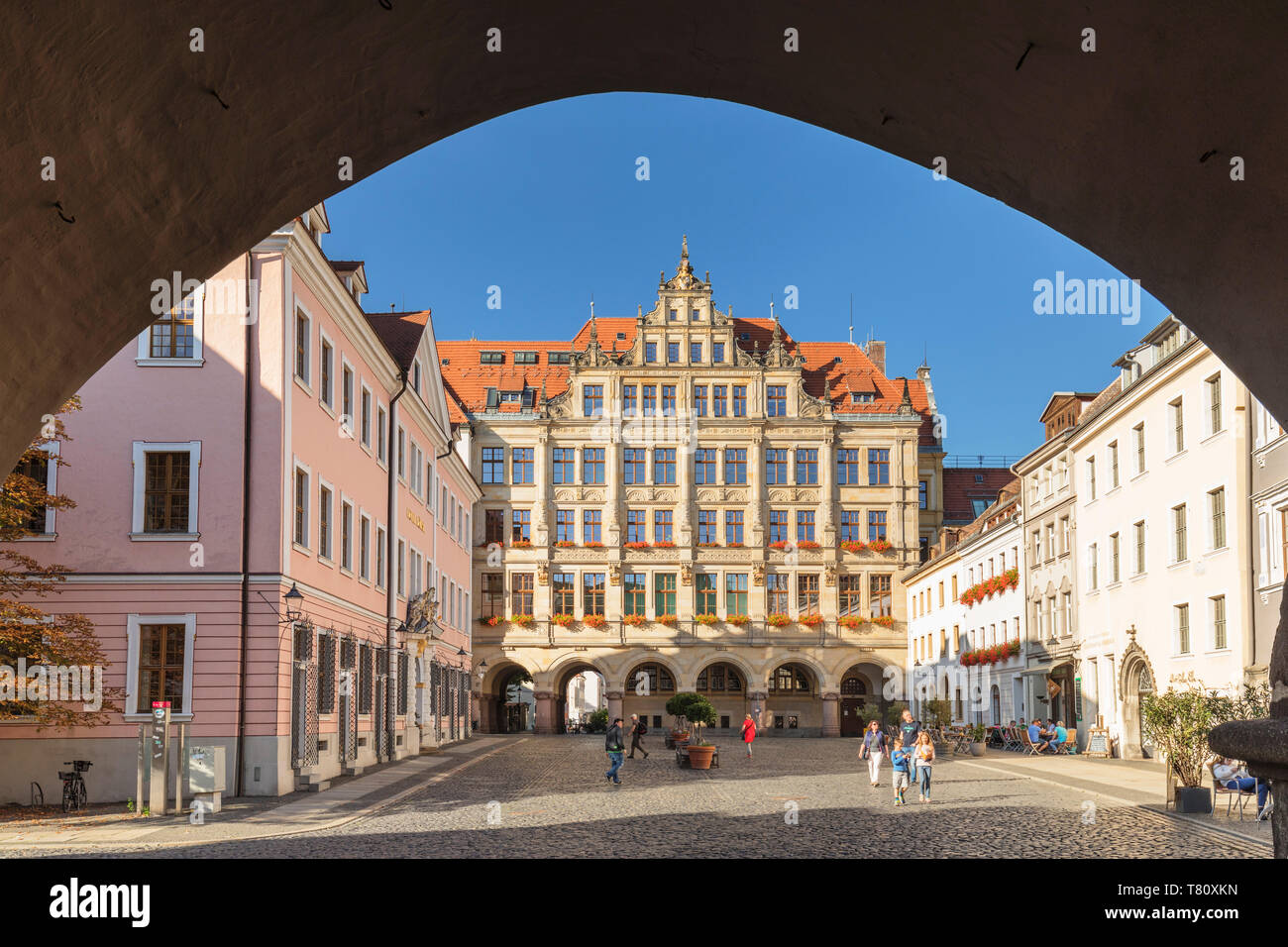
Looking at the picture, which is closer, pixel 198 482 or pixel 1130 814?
pixel 1130 814

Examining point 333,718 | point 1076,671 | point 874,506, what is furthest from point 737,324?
point 333,718

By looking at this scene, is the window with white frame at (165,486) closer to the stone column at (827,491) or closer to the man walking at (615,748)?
the man walking at (615,748)

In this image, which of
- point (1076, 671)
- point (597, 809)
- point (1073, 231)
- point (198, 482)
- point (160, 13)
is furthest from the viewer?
point (1076, 671)

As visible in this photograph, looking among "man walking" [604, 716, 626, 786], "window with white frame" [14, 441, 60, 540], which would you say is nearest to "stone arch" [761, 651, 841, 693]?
"man walking" [604, 716, 626, 786]

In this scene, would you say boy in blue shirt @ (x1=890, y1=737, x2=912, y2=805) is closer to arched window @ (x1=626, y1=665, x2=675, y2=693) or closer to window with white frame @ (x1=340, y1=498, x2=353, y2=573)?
window with white frame @ (x1=340, y1=498, x2=353, y2=573)

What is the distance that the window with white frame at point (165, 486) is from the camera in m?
25.0

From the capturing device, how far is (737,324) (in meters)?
76.2

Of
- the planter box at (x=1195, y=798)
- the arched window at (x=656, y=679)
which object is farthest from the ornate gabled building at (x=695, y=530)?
the planter box at (x=1195, y=798)

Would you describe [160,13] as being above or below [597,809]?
above

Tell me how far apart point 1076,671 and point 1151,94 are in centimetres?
4430

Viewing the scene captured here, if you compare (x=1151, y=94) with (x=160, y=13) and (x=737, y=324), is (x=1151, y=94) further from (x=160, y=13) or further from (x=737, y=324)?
(x=737, y=324)

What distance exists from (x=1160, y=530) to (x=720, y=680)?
3716 centimetres
